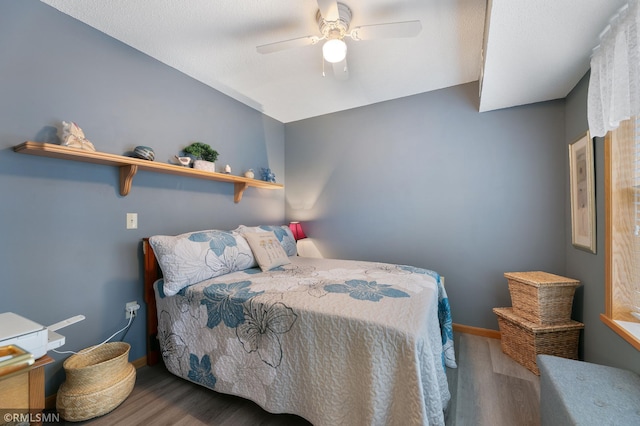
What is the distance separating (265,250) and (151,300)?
3.16 ft

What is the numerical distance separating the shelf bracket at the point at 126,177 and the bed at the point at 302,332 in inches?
16.1

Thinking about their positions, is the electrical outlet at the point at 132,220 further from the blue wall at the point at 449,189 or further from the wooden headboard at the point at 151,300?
the blue wall at the point at 449,189

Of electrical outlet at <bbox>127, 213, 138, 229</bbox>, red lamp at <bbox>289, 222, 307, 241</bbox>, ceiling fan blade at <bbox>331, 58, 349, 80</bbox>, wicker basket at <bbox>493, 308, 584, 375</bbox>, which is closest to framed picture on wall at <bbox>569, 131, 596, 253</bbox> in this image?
wicker basket at <bbox>493, 308, 584, 375</bbox>

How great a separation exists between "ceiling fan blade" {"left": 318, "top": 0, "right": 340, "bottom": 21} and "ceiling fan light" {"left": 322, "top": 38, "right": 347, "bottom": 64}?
0.12m

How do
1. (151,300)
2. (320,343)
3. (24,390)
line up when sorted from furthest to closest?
(151,300) → (320,343) → (24,390)

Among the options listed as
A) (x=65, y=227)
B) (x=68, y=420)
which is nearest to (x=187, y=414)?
(x=68, y=420)

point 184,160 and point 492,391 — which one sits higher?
point 184,160

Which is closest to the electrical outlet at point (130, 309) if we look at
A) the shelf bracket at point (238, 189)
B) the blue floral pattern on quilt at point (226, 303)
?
the blue floral pattern on quilt at point (226, 303)

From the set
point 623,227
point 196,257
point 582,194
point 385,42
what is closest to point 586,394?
point 623,227

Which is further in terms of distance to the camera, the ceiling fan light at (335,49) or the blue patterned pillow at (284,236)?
the blue patterned pillow at (284,236)

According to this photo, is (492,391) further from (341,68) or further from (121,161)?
(121,161)

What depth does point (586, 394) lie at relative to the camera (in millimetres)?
1081

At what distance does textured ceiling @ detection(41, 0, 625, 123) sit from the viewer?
1.42 m

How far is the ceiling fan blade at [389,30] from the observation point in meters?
1.52
